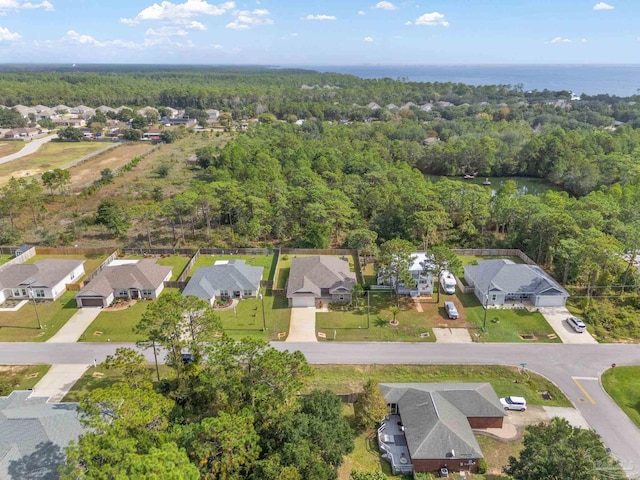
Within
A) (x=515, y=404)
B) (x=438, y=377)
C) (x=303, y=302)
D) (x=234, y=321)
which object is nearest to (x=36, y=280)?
(x=234, y=321)

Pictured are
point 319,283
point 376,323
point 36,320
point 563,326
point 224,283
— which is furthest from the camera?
point 224,283

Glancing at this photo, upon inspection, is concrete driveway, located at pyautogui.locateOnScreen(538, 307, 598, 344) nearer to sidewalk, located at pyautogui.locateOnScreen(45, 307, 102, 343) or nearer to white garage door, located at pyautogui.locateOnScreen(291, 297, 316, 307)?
white garage door, located at pyautogui.locateOnScreen(291, 297, 316, 307)

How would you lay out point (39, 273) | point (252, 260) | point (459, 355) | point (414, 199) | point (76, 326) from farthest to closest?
1. point (414, 199)
2. point (252, 260)
3. point (39, 273)
4. point (76, 326)
5. point (459, 355)

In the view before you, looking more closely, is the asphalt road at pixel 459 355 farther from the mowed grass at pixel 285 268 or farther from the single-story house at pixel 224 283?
the mowed grass at pixel 285 268

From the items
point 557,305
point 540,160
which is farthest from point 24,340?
point 540,160

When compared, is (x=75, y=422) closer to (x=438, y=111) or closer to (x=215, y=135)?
(x=215, y=135)

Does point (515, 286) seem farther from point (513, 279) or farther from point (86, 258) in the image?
point (86, 258)
